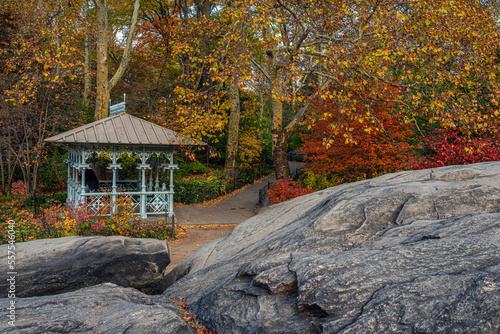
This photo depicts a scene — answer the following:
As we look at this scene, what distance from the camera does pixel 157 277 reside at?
677 cm

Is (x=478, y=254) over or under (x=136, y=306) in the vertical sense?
over

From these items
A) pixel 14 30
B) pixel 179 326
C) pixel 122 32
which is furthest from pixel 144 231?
pixel 122 32

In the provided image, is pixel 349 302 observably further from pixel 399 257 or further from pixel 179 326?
pixel 179 326

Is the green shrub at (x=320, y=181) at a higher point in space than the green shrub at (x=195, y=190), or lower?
higher

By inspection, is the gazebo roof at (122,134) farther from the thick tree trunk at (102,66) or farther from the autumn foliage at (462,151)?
the autumn foliage at (462,151)

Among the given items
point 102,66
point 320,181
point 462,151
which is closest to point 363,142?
point 462,151

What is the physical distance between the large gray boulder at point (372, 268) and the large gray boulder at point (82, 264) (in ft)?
3.74

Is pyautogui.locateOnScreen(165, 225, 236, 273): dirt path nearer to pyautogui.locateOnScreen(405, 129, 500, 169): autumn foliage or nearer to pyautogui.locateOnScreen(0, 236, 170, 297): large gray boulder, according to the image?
pyautogui.locateOnScreen(0, 236, 170, 297): large gray boulder

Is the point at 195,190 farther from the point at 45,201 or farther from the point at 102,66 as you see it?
the point at 102,66

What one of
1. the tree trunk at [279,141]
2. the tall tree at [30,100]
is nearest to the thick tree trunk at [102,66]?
the tall tree at [30,100]

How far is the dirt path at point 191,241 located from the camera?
33.9 ft

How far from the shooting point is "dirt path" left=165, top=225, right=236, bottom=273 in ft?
33.9

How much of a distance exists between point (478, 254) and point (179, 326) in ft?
9.73

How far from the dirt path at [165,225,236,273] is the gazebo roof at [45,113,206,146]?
11.1ft
